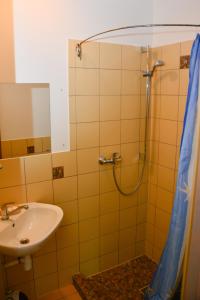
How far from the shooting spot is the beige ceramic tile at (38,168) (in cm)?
187

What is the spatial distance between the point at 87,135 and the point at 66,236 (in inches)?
34.1

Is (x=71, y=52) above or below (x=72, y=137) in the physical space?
above

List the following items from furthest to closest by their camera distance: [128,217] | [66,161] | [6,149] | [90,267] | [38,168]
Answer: [128,217] → [90,267] → [66,161] → [38,168] → [6,149]

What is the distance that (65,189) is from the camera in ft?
6.77

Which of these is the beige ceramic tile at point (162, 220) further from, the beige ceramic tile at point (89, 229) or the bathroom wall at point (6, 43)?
the bathroom wall at point (6, 43)

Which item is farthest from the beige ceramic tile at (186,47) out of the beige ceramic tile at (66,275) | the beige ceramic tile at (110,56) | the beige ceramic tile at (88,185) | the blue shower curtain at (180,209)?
the beige ceramic tile at (66,275)

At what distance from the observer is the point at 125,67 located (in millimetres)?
2145

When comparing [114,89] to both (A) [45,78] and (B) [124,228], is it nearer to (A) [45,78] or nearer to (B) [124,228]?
(A) [45,78]

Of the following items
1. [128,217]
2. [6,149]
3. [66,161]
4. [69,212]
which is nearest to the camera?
[6,149]

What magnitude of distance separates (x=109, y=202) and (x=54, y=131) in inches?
33.0

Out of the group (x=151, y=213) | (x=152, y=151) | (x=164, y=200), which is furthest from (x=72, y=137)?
(x=151, y=213)

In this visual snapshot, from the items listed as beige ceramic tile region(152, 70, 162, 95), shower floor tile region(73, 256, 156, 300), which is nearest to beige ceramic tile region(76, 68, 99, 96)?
beige ceramic tile region(152, 70, 162, 95)

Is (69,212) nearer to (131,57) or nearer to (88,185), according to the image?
(88,185)

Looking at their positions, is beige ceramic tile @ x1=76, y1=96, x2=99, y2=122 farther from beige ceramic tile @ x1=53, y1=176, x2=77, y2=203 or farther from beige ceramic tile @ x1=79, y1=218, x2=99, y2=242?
beige ceramic tile @ x1=79, y1=218, x2=99, y2=242
